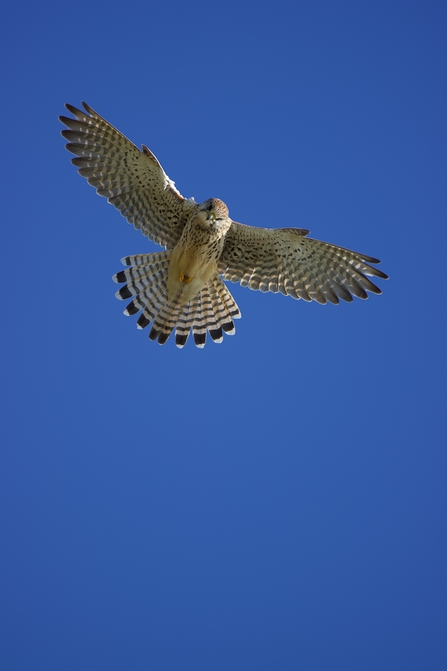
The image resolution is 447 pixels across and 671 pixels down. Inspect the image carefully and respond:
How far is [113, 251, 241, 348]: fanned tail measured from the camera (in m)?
7.73

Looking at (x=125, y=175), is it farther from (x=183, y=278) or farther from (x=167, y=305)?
(x=167, y=305)

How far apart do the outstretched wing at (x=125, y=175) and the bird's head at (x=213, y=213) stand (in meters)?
0.27

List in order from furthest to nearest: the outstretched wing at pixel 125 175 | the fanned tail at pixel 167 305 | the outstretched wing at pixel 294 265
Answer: the fanned tail at pixel 167 305 < the outstretched wing at pixel 294 265 < the outstretched wing at pixel 125 175

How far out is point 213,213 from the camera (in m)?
7.13

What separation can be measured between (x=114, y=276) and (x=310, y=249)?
2.02m

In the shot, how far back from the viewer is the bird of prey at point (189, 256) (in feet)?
23.7

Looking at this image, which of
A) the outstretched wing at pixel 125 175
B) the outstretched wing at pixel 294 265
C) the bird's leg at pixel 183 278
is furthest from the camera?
the bird's leg at pixel 183 278

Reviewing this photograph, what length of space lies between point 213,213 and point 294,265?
1.10 meters

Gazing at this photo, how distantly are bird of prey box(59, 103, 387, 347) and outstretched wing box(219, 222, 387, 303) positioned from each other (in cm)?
1

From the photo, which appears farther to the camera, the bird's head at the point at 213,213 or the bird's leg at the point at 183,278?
the bird's leg at the point at 183,278

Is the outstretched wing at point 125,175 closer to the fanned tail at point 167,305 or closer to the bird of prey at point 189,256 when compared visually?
the bird of prey at point 189,256

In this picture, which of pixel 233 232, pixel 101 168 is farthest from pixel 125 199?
pixel 233 232

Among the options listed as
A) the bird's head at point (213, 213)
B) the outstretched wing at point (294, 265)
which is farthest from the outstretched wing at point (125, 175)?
the outstretched wing at point (294, 265)

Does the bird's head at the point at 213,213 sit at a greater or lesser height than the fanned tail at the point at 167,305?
greater
